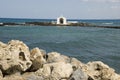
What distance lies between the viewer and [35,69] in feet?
40.8

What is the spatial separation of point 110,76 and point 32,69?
9.58 ft

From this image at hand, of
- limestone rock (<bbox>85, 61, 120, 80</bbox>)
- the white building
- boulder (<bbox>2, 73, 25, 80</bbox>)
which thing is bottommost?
the white building

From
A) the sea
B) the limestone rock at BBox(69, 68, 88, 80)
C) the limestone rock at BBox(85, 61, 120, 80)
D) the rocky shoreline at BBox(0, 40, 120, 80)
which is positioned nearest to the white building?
the sea

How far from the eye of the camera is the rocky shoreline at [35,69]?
11.1 m

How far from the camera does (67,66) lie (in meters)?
11.9

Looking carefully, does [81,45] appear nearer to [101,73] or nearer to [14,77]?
[101,73]

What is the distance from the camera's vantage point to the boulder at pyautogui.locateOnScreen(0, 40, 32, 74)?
11305 millimetres

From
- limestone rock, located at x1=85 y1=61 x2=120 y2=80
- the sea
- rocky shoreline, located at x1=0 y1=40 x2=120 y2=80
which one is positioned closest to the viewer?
rocky shoreline, located at x1=0 y1=40 x2=120 y2=80

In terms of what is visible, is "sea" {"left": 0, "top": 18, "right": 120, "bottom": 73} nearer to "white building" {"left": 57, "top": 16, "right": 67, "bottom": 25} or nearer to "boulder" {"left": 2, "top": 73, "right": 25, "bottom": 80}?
"boulder" {"left": 2, "top": 73, "right": 25, "bottom": 80}

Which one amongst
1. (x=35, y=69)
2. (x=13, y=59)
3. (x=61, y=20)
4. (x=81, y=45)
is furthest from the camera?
(x=61, y=20)

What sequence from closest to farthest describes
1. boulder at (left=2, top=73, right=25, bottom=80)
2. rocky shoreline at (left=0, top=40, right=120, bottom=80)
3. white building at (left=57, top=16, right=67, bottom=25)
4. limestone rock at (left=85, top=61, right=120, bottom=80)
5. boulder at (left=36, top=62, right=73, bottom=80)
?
1. boulder at (left=2, top=73, right=25, bottom=80)
2. rocky shoreline at (left=0, top=40, right=120, bottom=80)
3. boulder at (left=36, top=62, right=73, bottom=80)
4. limestone rock at (left=85, top=61, right=120, bottom=80)
5. white building at (left=57, top=16, right=67, bottom=25)

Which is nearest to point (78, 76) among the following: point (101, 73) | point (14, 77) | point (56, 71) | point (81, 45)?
point (56, 71)

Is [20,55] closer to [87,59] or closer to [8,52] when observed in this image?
[8,52]

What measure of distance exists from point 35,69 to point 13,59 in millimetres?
1324
